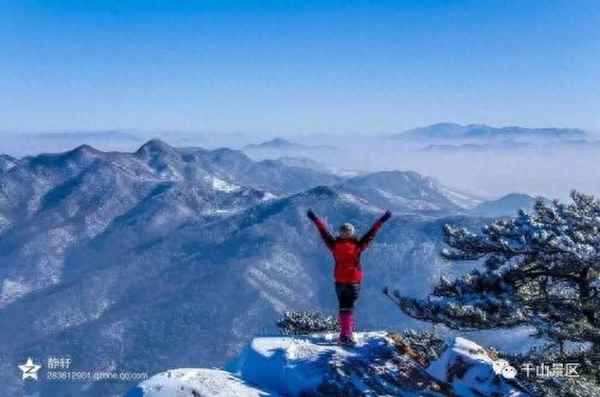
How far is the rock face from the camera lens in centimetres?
1593

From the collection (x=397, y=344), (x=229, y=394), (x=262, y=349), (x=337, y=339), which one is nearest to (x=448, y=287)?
(x=397, y=344)

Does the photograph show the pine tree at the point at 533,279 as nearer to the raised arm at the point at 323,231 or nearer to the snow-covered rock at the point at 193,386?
the raised arm at the point at 323,231

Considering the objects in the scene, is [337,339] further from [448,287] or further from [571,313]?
[571,313]

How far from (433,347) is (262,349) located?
287 inches

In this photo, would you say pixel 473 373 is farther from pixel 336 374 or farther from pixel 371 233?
pixel 371 233

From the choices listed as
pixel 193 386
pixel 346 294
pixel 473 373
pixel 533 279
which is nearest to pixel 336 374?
pixel 346 294

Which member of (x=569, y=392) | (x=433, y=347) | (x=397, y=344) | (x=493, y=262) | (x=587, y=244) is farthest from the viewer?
(x=433, y=347)

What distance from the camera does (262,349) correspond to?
18312 mm

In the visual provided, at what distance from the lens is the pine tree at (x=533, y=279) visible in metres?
18.6

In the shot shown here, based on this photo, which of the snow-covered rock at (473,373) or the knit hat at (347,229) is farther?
the knit hat at (347,229)

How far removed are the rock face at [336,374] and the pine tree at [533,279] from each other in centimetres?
142

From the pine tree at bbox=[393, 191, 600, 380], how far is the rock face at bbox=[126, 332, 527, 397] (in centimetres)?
142

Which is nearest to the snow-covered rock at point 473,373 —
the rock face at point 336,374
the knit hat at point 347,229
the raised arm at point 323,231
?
the rock face at point 336,374

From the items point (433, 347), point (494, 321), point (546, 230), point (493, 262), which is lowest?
point (433, 347)
